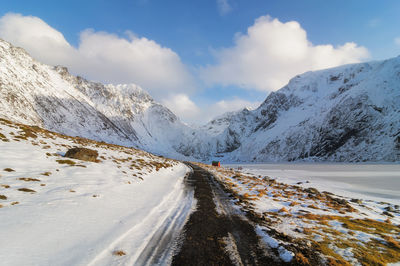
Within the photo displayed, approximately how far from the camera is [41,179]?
9250 millimetres

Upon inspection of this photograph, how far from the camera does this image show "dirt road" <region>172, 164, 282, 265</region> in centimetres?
430

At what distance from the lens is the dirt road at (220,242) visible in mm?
4305

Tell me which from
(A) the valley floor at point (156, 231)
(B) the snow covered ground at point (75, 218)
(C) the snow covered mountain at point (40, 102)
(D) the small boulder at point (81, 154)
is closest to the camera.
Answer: (B) the snow covered ground at point (75, 218)

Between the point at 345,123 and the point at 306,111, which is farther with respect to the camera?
the point at 306,111

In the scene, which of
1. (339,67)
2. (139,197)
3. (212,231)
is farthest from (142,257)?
(339,67)

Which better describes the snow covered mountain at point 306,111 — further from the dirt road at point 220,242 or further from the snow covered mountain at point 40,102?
the dirt road at point 220,242

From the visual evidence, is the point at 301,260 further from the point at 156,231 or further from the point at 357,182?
the point at 357,182

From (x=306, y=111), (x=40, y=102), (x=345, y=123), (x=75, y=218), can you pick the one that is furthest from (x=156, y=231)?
(x=40, y=102)

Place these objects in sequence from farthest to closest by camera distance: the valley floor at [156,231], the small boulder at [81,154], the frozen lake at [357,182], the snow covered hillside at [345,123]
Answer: the snow covered hillside at [345,123] → the frozen lake at [357,182] → the small boulder at [81,154] → the valley floor at [156,231]

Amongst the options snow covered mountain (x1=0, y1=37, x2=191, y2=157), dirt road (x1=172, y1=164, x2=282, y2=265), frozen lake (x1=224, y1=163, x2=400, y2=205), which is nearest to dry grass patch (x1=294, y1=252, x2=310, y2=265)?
dirt road (x1=172, y1=164, x2=282, y2=265)

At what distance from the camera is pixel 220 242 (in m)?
5.25

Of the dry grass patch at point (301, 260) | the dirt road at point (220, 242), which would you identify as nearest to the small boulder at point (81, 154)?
the dirt road at point (220, 242)

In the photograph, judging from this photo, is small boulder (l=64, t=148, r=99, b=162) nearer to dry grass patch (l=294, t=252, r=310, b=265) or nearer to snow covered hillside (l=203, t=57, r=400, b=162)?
dry grass patch (l=294, t=252, r=310, b=265)

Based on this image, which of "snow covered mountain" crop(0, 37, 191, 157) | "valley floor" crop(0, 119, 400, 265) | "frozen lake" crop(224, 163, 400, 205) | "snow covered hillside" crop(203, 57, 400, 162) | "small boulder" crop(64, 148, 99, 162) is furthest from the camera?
"snow covered mountain" crop(0, 37, 191, 157)
